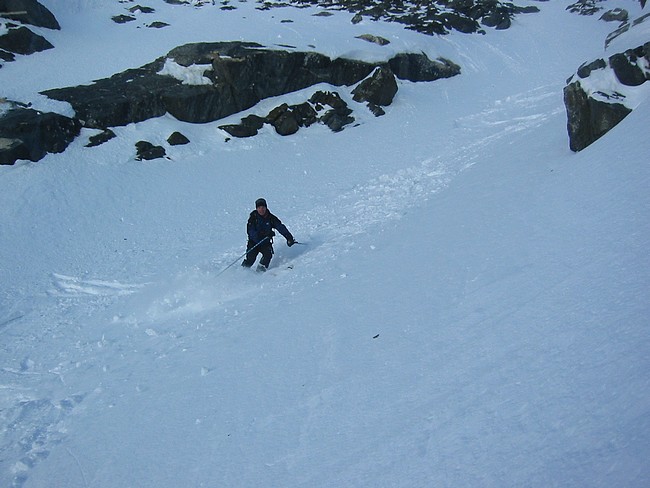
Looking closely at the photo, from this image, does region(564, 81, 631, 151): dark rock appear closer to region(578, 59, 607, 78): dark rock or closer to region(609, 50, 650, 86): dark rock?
region(578, 59, 607, 78): dark rock

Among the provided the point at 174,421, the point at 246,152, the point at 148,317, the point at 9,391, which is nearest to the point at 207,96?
the point at 246,152

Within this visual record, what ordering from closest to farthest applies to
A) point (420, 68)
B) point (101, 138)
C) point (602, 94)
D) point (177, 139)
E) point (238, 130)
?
point (602, 94) < point (101, 138) < point (177, 139) < point (238, 130) < point (420, 68)

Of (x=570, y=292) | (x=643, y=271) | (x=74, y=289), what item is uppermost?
(x=643, y=271)

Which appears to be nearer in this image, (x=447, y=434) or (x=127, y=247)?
(x=447, y=434)

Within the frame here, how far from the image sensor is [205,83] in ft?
56.3

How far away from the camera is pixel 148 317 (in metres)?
7.16

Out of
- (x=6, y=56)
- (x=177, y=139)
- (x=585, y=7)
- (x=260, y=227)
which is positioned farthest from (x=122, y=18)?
(x=585, y=7)

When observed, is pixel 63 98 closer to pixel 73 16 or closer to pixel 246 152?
pixel 246 152

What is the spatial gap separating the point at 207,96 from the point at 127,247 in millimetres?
8805

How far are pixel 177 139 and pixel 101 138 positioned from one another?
7.92ft

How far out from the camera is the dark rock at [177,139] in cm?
1504

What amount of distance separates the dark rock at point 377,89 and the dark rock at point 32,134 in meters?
11.8

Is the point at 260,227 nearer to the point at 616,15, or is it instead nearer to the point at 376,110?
the point at 376,110

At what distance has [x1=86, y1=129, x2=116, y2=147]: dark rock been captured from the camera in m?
14.0
